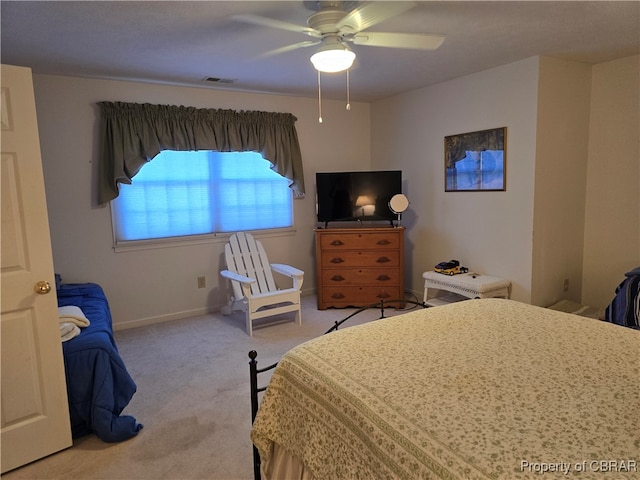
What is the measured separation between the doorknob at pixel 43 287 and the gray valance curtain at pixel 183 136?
6.38 ft

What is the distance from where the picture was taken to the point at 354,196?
466cm

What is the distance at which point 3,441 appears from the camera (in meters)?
1.98

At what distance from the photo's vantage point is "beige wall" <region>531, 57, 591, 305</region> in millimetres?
3549

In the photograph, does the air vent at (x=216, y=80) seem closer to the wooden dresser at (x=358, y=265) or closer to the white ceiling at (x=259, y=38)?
the white ceiling at (x=259, y=38)

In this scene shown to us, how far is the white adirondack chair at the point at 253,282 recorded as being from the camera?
379 cm

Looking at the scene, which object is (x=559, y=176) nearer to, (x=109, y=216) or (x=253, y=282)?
(x=253, y=282)

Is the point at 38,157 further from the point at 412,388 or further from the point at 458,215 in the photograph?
the point at 458,215

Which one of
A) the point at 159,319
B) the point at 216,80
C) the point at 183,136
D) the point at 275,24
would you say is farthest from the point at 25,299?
the point at 216,80

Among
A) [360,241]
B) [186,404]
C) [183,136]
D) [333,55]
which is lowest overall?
[186,404]

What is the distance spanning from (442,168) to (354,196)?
1.00 meters

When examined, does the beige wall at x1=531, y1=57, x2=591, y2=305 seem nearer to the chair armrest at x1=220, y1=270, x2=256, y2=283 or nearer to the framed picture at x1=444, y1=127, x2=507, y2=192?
the framed picture at x1=444, y1=127, x2=507, y2=192

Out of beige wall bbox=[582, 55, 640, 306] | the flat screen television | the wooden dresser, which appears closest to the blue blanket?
the wooden dresser

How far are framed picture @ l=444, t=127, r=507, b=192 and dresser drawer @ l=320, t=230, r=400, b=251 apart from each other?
0.79 m

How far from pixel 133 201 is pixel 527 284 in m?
3.81
